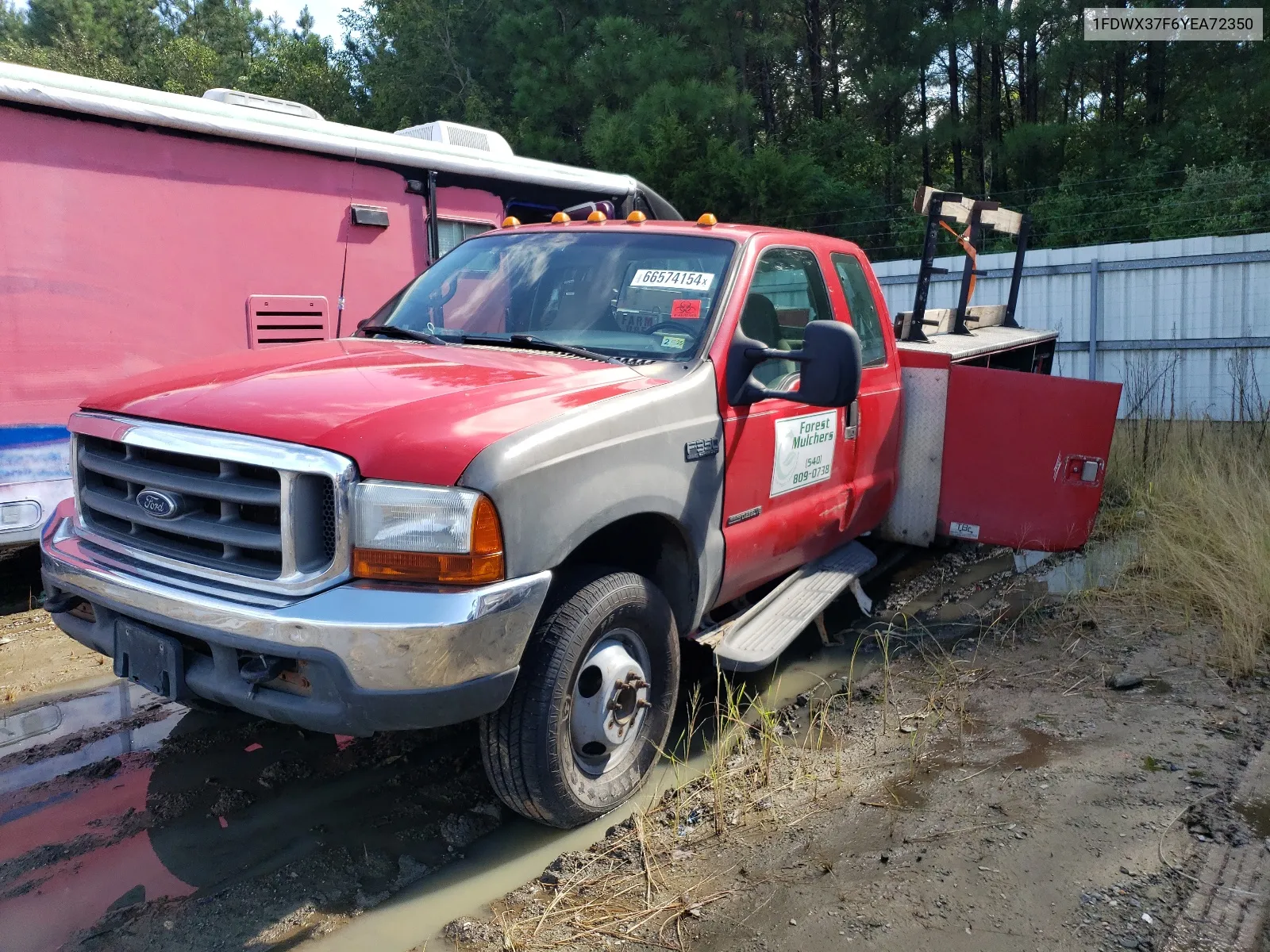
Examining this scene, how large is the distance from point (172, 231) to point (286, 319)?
2.77 ft

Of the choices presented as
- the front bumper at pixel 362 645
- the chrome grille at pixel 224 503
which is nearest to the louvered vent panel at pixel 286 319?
the chrome grille at pixel 224 503

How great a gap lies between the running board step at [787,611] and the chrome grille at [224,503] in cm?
162

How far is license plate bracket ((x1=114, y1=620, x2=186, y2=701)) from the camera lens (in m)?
2.79

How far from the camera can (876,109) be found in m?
20.2

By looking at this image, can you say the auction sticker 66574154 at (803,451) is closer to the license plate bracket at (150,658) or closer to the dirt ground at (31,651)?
the license plate bracket at (150,658)

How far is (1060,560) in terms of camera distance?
6.23m

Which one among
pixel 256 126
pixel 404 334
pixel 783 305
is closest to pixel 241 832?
pixel 404 334

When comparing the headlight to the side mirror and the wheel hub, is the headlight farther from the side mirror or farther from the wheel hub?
the side mirror

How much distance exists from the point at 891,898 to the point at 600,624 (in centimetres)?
114

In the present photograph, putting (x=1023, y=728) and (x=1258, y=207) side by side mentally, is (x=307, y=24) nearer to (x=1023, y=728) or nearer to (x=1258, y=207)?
(x=1258, y=207)

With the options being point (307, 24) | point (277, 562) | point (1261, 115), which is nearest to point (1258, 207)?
point (1261, 115)

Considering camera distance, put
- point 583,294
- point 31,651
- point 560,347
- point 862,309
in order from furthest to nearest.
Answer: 1. point 862,309
2. point 31,651
3. point 583,294
4. point 560,347

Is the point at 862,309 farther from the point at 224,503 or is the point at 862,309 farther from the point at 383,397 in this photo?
the point at 224,503

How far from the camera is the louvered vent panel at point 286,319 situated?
19.9ft
